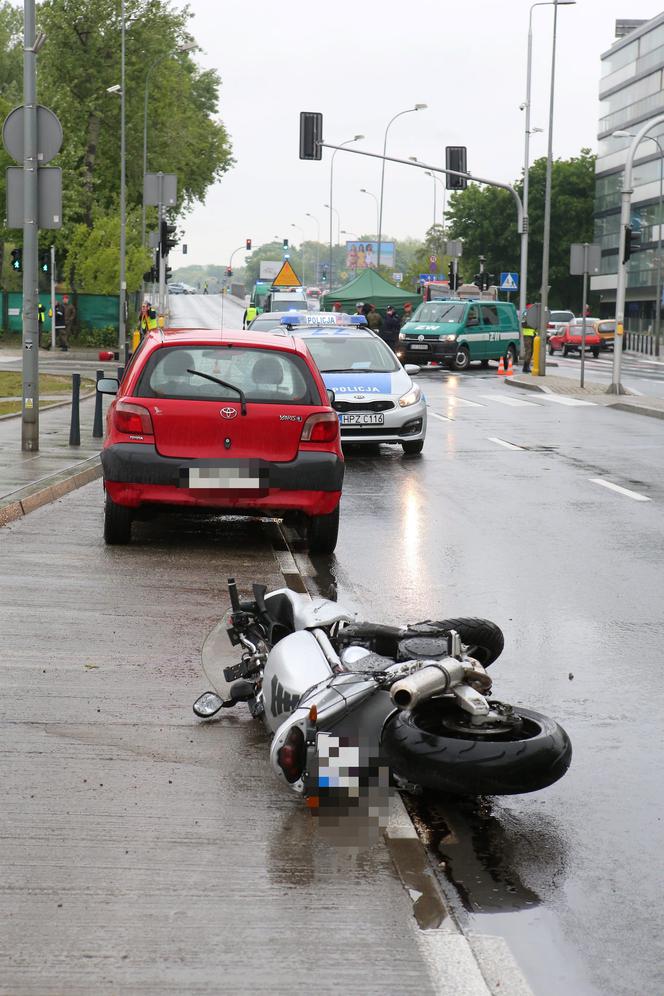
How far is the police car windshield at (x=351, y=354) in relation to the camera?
781 inches

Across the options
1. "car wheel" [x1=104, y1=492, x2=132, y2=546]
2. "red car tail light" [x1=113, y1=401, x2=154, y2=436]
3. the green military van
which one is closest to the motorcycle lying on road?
"red car tail light" [x1=113, y1=401, x2=154, y2=436]

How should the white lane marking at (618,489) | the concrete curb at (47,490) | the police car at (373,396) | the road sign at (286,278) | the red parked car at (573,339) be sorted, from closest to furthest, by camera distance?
the concrete curb at (47,490) → the white lane marking at (618,489) → the police car at (373,396) → the road sign at (286,278) → the red parked car at (573,339)

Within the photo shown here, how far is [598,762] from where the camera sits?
18.2ft

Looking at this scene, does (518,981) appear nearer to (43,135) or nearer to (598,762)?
(598,762)

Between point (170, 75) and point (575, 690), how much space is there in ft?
207

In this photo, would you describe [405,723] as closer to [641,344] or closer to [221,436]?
[221,436]

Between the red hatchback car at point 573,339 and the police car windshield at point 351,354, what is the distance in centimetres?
4254

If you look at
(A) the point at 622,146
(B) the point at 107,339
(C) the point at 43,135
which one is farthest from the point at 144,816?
(A) the point at 622,146

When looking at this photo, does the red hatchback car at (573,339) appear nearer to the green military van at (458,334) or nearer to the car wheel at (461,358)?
the green military van at (458,334)

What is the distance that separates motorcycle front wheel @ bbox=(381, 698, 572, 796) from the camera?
15.4 feet

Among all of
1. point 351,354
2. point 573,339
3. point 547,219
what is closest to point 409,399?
point 351,354

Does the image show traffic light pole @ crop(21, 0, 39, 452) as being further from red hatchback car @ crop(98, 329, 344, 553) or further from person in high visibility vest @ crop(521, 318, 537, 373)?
person in high visibility vest @ crop(521, 318, 537, 373)

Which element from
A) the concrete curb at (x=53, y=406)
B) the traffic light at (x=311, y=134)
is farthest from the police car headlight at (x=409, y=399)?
Answer: the traffic light at (x=311, y=134)

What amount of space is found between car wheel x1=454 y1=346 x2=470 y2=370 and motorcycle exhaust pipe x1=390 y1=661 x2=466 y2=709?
4102 cm
